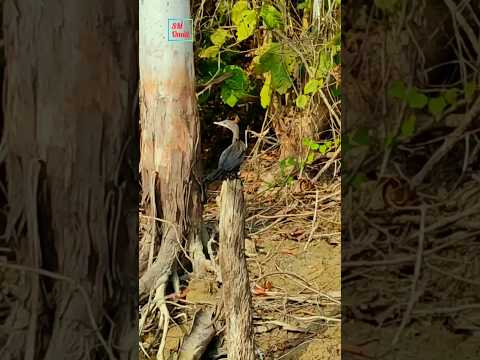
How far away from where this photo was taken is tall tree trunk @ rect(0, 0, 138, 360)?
1.08 m

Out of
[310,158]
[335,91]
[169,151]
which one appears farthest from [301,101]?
[169,151]

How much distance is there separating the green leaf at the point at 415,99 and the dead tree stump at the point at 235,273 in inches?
42.1

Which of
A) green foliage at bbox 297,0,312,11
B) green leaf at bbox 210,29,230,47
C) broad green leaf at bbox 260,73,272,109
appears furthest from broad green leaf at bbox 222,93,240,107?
green foliage at bbox 297,0,312,11

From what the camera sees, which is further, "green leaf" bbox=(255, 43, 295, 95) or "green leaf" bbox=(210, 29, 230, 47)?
"green leaf" bbox=(210, 29, 230, 47)

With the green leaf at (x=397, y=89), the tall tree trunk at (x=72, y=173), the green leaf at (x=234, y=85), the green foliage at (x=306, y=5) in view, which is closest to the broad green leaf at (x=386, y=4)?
the green leaf at (x=397, y=89)

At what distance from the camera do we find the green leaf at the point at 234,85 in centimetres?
397

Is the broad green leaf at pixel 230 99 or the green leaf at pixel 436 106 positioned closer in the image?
the green leaf at pixel 436 106

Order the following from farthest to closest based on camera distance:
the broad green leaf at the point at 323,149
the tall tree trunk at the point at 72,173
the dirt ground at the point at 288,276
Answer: the broad green leaf at the point at 323,149 < the dirt ground at the point at 288,276 < the tall tree trunk at the point at 72,173

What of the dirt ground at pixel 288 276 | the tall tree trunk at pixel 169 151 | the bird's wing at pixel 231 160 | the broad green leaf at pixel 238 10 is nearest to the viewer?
the bird's wing at pixel 231 160

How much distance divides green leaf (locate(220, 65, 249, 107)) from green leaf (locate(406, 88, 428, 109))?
112 inches

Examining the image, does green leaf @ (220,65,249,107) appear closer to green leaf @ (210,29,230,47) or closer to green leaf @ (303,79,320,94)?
green leaf @ (210,29,230,47)

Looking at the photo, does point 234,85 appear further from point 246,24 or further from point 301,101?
point 301,101

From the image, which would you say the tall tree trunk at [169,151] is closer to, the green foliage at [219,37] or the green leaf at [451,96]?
the green foliage at [219,37]

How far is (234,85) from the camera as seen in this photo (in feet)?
13.2
